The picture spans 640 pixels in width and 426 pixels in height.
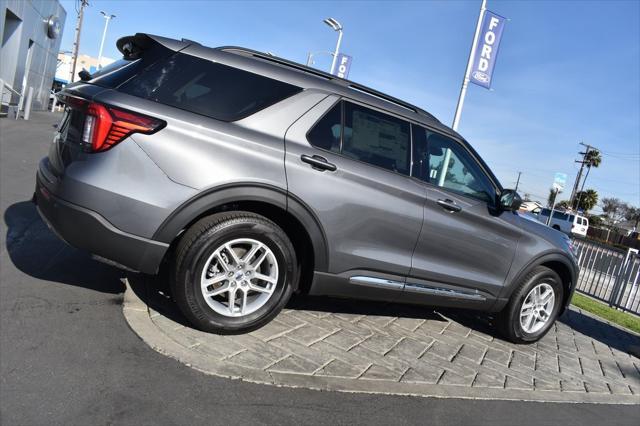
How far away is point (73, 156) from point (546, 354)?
4.85m

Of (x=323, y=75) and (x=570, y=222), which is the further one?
(x=570, y=222)

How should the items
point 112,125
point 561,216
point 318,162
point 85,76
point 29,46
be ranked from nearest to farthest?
point 112,125 < point 318,162 < point 85,76 < point 29,46 < point 561,216

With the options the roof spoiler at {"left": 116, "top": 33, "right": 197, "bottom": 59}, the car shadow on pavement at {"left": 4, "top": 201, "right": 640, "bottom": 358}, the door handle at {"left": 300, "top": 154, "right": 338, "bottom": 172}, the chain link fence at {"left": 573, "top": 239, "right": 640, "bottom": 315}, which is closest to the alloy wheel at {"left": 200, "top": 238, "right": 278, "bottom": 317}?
the car shadow on pavement at {"left": 4, "top": 201, "right": 640, "bottom": 358}

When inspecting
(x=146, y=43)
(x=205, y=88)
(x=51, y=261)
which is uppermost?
(x=146, y=43)

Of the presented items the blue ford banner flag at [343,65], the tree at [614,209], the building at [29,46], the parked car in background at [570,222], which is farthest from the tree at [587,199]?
the building at [29,46]

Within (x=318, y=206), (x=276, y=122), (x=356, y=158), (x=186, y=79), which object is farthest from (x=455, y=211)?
(x=186, y=79)

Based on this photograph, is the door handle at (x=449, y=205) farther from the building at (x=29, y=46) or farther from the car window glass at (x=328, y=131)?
the building at (x=29, y=46)

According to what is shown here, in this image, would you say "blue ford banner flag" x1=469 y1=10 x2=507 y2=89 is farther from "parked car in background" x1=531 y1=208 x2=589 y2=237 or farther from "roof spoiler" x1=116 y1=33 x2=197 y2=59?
"parked car in background" x1=531 y1=208 x2=589 y2=237

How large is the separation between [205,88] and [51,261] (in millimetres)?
2321

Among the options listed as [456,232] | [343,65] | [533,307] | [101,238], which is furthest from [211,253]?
[343,65]

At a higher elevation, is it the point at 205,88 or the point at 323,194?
the point at 205,88

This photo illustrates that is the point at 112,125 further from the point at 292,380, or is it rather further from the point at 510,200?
the point at 510,200

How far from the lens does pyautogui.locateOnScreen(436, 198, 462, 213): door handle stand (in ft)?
14.3

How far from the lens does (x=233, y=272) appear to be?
359cm
